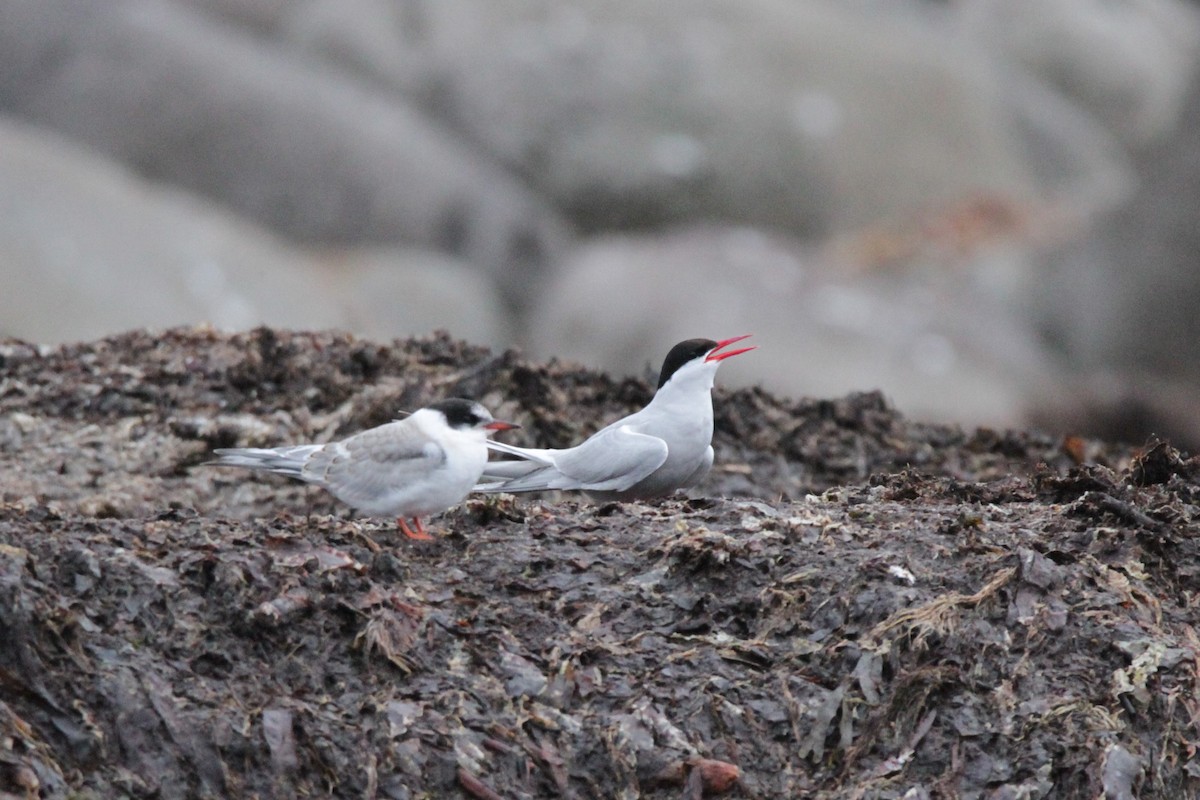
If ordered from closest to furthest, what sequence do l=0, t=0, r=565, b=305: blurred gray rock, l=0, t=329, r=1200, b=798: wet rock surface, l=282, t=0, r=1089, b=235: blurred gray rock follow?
l=0, t=329, r=1200, b=798: wet rock surface < l=0, t=0, r=565, b=305: blurred gray rock < l=282, t=0, r=1089, b=235: blurred gray rock

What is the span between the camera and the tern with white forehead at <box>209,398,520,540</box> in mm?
5941

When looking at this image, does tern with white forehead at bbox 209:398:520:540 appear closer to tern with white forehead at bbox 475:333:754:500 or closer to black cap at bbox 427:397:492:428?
black cap at bbox 427:397:492:428

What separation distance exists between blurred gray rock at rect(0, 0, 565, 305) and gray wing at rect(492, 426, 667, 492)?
1224 centimetres

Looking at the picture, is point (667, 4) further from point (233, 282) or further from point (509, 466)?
point (509, 466)

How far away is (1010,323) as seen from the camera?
1764 cm

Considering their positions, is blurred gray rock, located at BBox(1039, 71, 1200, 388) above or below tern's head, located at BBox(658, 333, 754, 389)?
above

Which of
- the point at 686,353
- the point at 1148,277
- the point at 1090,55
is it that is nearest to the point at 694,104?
the point at 1148,277

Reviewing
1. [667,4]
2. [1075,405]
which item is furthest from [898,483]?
[667,4]

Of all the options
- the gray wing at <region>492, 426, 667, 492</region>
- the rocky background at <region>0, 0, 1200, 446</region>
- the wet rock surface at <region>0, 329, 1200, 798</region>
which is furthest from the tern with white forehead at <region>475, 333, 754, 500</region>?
the rocky background at <region>0, 0, 1200, 446</region>

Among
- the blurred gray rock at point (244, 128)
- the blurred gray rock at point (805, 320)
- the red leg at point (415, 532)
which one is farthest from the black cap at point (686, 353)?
the blurred gray rock at point (244, 128)

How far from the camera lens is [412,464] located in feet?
19.7

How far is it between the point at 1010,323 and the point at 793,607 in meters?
12.8

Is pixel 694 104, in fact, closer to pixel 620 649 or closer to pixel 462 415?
pixel 462 415

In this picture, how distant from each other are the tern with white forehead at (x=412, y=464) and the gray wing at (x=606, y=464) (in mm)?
751
